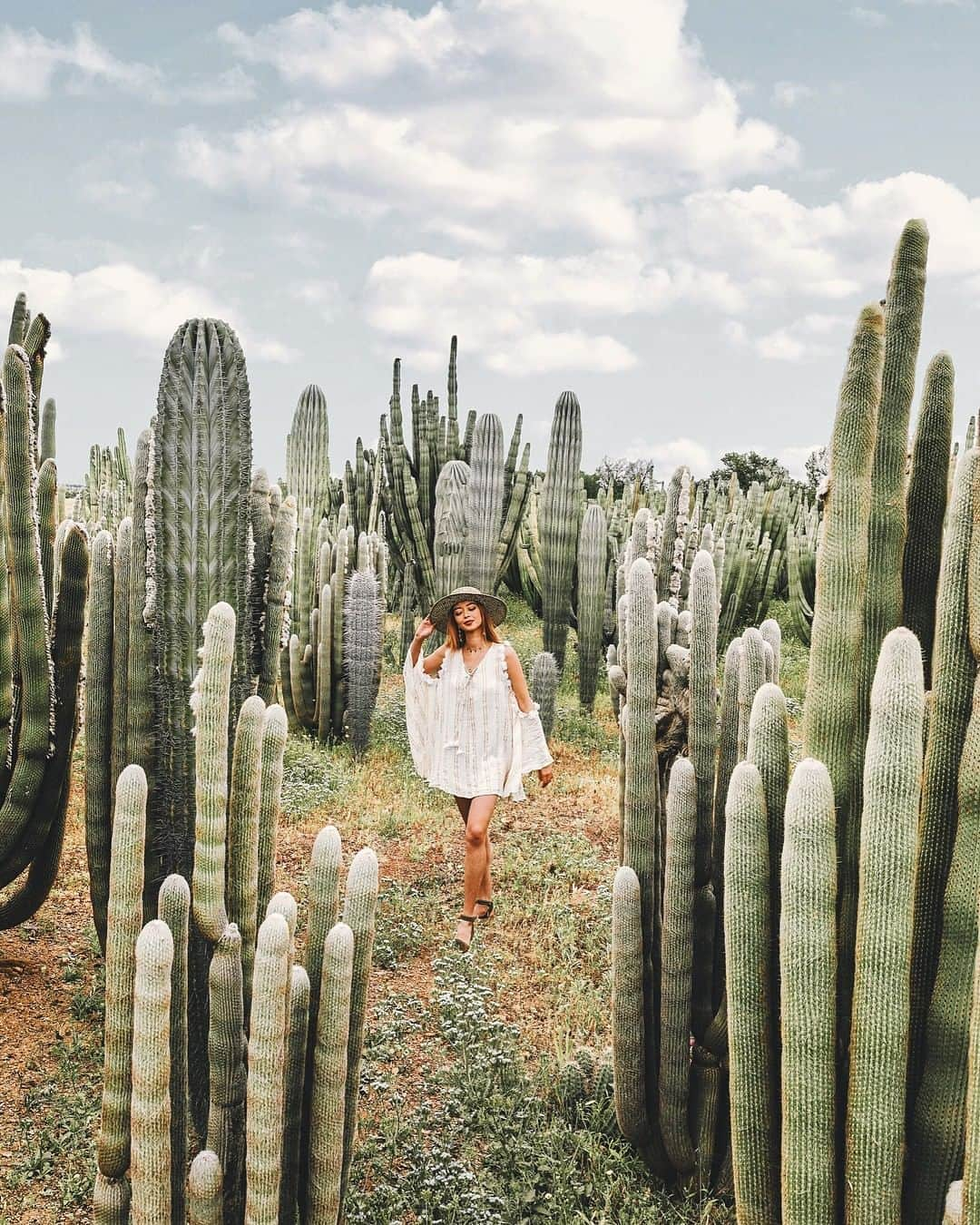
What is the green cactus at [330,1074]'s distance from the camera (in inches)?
94.0

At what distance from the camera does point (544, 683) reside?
26.9 feet

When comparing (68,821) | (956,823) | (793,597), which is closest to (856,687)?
(956,823)

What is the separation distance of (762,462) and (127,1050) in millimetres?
30020

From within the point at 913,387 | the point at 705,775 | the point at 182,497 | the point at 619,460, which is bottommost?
the point at 705,775

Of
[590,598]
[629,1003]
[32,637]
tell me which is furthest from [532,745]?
[590,598]

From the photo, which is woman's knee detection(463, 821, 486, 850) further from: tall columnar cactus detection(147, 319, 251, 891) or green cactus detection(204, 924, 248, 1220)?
green cactus detection(204, 924, 248, 1220)

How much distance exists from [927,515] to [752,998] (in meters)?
1.09

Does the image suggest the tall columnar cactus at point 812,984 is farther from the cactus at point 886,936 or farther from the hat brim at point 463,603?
the hat brim at point 463,603

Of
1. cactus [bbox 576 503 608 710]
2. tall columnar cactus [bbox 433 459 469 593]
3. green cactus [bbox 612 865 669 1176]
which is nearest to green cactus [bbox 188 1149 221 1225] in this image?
green cactus [bbox 612 865 669 1176]

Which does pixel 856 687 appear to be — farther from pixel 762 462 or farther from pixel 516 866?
pixel 762 462

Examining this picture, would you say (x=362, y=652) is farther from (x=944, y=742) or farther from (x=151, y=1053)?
(x=944, y=742)

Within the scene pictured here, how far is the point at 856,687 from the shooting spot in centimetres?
209

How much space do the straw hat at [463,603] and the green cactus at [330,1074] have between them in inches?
122

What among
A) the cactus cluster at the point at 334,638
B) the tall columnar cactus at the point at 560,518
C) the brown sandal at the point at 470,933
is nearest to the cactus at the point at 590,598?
the tall columnar cactus at the point at 560,518
